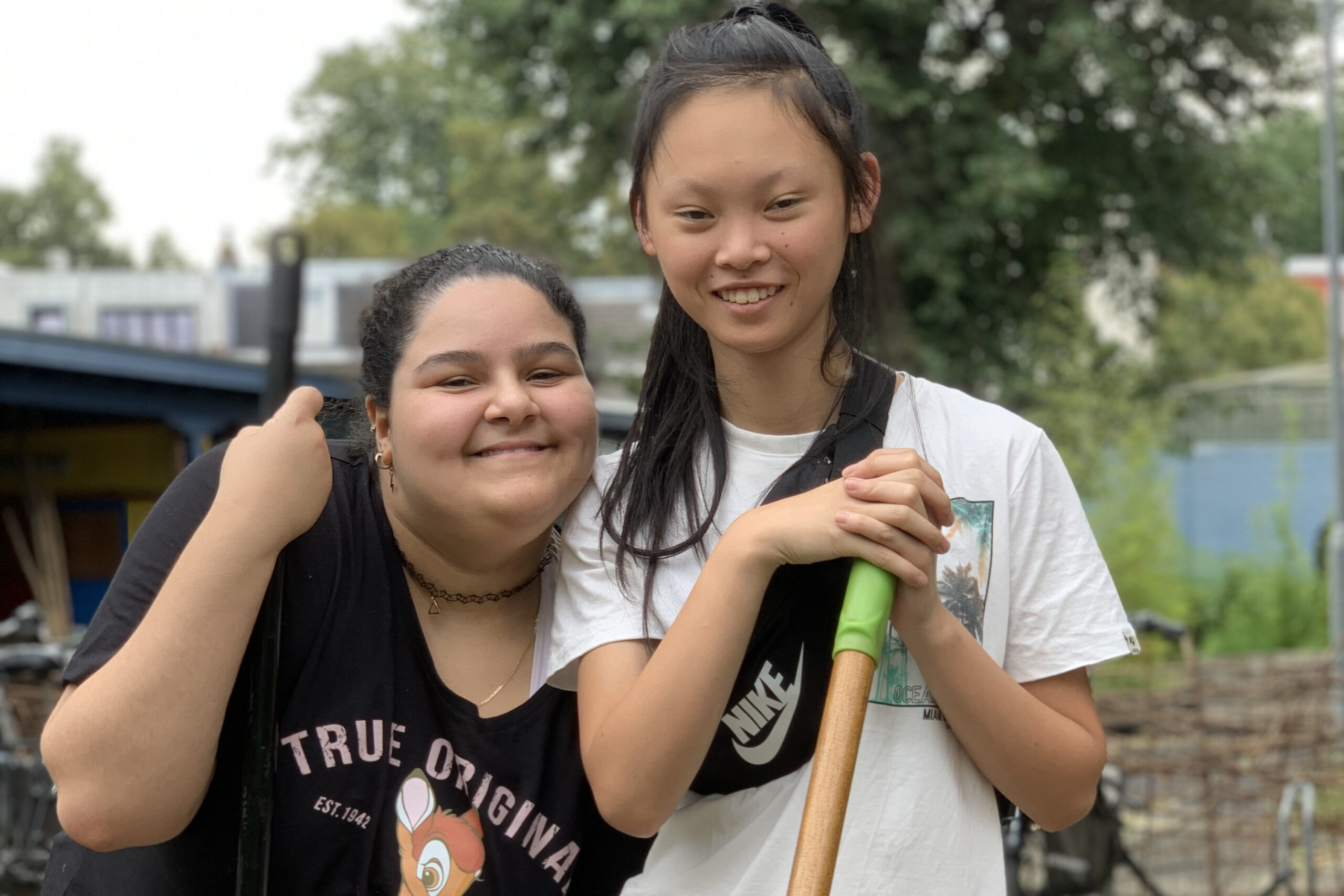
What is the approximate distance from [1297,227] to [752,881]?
1702 centimetres

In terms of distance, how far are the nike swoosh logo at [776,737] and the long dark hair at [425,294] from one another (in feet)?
2.01

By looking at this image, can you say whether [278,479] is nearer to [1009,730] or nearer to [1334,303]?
[1009,730]

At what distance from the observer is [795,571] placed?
167cm

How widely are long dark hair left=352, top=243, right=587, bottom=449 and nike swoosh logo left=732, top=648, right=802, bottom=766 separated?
613 millimetres

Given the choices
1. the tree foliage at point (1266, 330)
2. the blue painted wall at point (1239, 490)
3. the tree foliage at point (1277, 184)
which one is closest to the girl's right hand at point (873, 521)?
the tree foliage at point (1277, 184)

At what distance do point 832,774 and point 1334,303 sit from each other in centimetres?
1282

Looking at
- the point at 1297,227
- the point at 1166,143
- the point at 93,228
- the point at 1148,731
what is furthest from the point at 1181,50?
the point at 93,228

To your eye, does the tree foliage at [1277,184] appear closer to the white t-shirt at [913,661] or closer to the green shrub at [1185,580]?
the green shrub at [1185,580]

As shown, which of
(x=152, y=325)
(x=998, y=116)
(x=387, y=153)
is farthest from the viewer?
(x=387, y=153)

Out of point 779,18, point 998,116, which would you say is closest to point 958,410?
point 779,18

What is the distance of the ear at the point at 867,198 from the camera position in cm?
177

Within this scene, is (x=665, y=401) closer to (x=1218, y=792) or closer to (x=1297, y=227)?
(x=1218, y=792)

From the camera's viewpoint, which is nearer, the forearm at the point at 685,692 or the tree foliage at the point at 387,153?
the forearm at the point at 685,692

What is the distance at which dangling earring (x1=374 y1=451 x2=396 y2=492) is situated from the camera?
2.03 m
